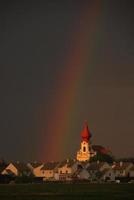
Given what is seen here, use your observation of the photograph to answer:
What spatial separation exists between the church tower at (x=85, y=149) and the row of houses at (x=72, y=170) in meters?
13.8

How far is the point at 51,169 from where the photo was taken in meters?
160

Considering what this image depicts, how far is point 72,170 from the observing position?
150500 millimetres

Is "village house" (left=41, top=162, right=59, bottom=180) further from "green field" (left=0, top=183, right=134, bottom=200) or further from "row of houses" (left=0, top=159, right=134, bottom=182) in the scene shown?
"green field" (left=0, top=183, right=134, bottom=200)

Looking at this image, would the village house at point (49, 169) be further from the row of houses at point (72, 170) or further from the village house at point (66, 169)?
Result: the village house at point (66, 169)

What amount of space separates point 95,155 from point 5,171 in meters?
27.1

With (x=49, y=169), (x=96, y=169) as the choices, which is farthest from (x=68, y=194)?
(x=49, y=169)

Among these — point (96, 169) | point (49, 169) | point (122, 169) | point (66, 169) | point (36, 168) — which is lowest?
point (96, 169)

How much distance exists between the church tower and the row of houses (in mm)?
13812

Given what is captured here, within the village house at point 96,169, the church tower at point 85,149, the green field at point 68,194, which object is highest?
the church tower at point 85,149

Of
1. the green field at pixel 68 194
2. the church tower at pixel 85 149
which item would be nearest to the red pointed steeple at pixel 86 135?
the church tower at pixel 85 149

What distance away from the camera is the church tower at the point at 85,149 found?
585ft

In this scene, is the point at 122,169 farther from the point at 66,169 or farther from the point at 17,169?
the point at 17,169

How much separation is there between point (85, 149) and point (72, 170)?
31097mm

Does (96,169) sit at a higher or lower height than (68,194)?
higher
